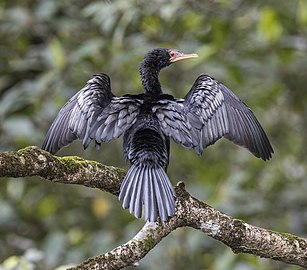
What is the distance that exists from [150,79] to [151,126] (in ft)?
2.32

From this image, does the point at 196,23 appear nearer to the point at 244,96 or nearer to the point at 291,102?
the point at 244,96

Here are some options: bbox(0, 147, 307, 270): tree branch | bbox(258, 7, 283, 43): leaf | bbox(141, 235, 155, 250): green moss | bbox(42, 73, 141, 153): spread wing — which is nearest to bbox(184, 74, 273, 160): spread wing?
bbox(42, 73, 141, 153): spread wing

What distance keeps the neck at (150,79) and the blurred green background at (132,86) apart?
0.77 m

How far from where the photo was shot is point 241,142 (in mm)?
4602

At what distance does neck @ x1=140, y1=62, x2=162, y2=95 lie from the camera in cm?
493

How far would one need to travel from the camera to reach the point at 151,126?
431cm

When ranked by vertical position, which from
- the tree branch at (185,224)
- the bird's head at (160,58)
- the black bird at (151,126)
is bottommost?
the tree branch at (185,224)

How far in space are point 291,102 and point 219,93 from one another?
2.46 m

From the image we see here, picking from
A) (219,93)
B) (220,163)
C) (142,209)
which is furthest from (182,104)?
(220,163)

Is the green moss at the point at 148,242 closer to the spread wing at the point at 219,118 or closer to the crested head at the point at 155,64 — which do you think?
the spread wing at the point at 219,118

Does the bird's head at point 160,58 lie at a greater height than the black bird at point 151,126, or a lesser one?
greater

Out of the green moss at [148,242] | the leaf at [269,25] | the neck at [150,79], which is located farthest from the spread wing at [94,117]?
the leaf at [269,25]

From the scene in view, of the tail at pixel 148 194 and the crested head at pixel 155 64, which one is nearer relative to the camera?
the tail at pixel 148 194

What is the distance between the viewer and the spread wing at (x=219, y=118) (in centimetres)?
440
